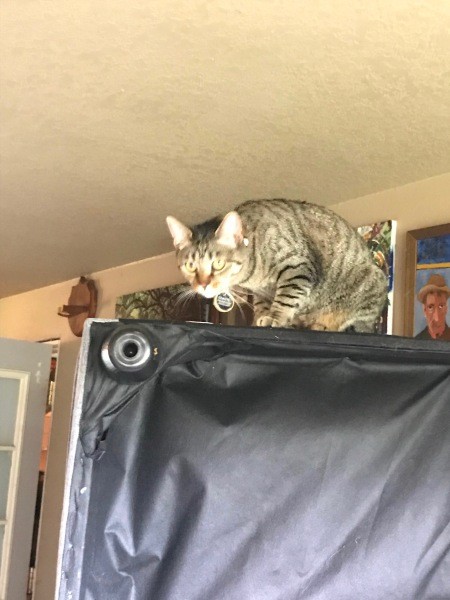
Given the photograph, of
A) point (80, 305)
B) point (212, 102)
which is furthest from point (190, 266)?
point (80, 305)

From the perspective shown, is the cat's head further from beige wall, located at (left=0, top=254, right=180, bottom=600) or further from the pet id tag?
beige wall, located at (left=0, top=254, right=180, bottom=600)

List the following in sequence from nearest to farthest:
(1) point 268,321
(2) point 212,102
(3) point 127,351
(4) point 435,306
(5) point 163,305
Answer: (3) point 127,351 < (1) point 268,321 < (2) point 212,102 < (4) point 435,306 < (5) point 163,305

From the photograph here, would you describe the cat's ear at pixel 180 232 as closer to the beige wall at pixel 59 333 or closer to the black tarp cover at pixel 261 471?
the black tarp cover at pixel 261 471

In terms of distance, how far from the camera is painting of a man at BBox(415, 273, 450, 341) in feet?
5.36

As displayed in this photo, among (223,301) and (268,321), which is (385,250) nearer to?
(223,301)

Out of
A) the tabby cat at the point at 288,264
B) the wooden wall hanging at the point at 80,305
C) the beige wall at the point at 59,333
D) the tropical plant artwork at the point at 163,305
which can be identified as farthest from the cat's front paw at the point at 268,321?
the wooden wall hanging at the point at 80,305

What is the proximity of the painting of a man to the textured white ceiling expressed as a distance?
0.94 feet

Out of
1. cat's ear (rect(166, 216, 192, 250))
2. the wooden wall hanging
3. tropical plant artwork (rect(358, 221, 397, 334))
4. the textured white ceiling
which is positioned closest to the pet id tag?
cat's ear (rect(166, 216, 192, 250))

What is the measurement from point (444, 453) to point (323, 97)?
0.77 metres

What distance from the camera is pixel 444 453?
0.92 m

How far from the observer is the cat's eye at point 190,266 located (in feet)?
4.14

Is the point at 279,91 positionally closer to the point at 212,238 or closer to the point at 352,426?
the point at 212,238

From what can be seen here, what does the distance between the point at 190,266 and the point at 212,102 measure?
1.22 feet

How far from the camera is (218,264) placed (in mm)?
1235
